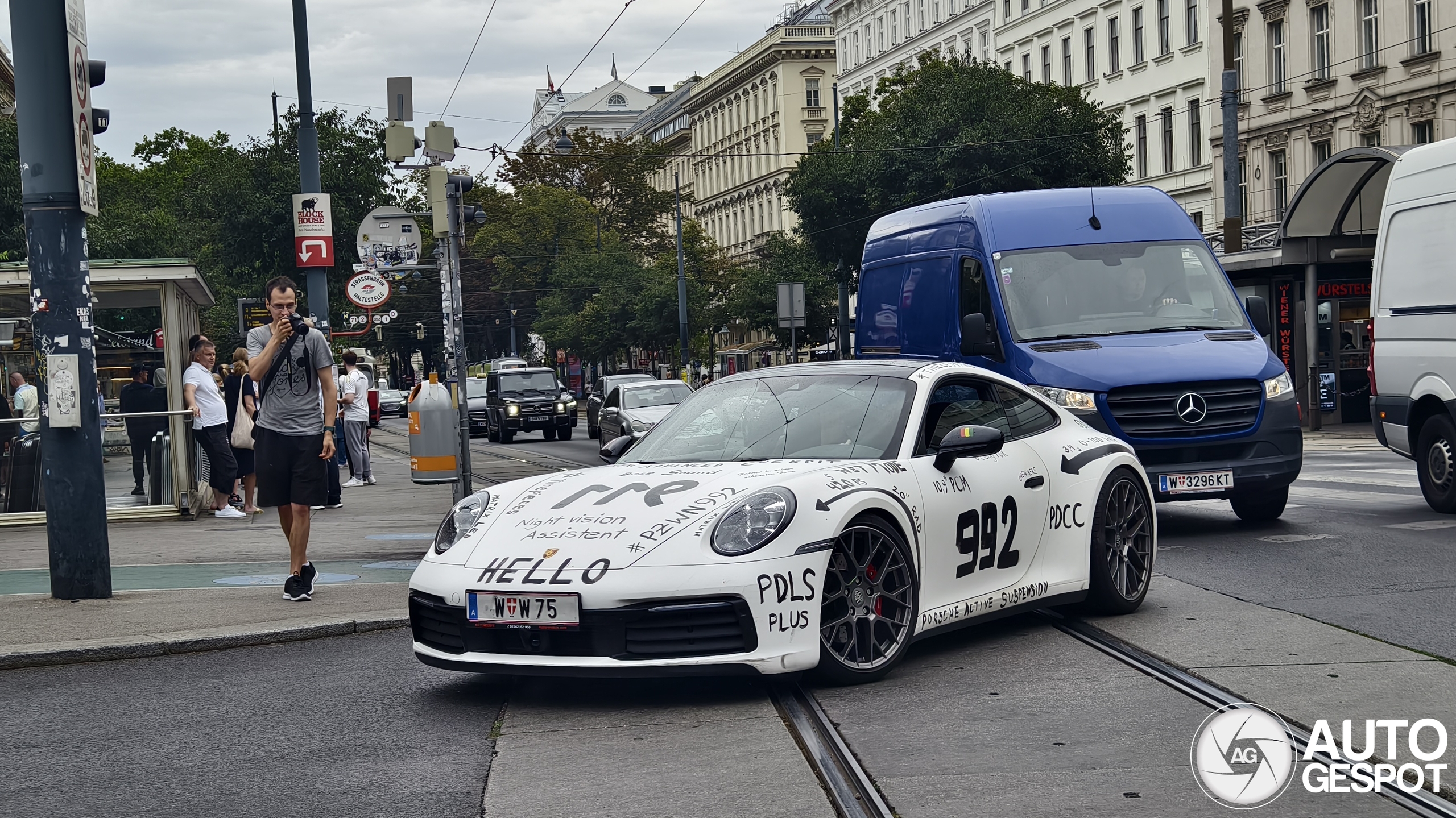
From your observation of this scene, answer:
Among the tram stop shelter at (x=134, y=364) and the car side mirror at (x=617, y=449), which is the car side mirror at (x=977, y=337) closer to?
the car side mirror at (x=617, y=449)

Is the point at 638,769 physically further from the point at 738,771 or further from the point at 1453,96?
the point at 1453,96

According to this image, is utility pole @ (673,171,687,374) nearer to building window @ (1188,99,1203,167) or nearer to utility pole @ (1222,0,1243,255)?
building window @ (1188,99,1203,167)

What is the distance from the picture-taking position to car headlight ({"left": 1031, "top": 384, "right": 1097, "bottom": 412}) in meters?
11.2

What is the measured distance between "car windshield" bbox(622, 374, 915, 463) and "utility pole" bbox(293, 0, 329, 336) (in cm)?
1199

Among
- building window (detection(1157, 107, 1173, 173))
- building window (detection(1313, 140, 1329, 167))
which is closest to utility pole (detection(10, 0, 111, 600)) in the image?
building window (detection(1313, 140, 1329, 167))

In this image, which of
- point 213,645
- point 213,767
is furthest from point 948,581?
point 213,645

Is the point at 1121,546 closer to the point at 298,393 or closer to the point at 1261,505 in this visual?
the point at 1261,505

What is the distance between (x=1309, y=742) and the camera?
535 centimetres

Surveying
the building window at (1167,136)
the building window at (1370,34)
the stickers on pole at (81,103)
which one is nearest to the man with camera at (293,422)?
the stickers on pole at (81,103)

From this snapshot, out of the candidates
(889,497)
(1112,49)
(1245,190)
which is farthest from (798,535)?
(1112,49)

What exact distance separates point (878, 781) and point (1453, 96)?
39097 mm

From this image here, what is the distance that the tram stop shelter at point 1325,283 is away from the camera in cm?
2628

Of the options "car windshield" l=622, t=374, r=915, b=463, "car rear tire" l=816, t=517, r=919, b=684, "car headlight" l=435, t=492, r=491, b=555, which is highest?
"car windshield" l=622, t=374, r=915, b=463

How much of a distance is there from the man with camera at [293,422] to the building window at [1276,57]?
41948 millimetres
